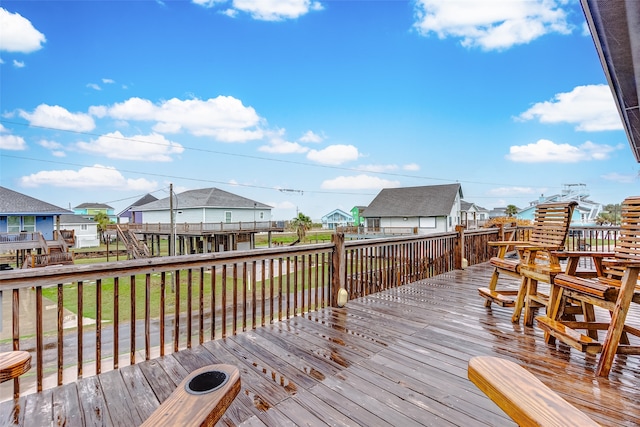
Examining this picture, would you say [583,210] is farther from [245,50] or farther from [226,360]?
[226,360]

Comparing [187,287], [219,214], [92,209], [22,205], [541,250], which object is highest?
[92,209]

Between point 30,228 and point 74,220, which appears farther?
point 74,220

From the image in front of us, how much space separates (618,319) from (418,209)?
813 inches

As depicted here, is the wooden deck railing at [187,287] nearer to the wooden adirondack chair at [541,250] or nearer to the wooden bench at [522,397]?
the wooden adirondack chair at [541,250]

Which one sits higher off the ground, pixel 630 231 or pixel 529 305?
pixel 630 231

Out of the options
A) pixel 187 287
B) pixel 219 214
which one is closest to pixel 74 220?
pixel 219 214

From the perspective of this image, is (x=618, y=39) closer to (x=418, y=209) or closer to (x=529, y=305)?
(x=529, y=305)

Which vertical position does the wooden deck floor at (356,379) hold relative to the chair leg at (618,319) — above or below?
below

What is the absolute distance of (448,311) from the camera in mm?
3617

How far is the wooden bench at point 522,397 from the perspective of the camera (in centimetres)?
69

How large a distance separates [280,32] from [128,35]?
8.23 metres

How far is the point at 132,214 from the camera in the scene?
30.5m

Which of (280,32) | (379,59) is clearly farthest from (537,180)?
(280,32)

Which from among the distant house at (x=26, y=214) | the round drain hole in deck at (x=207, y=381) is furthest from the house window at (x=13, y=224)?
the round drain hole in deck at (x=207, y=381)
